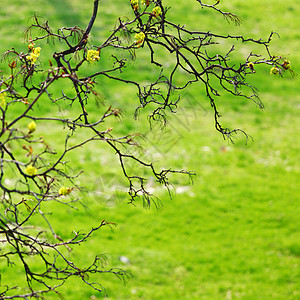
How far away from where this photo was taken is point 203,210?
38.3 feet

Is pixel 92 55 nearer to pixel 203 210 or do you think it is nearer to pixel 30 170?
pixel 30 170

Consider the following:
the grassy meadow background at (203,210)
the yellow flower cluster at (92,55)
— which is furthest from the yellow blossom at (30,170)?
the grassy meadow background at (203,210)

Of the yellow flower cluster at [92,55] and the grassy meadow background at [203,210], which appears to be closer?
the yellow flower cluster at [92,55]

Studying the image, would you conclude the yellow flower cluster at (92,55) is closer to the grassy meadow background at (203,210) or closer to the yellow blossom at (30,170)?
the yellow blossom at (30,170)

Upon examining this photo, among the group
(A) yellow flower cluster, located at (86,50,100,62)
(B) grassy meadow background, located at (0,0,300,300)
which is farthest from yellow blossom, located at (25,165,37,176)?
(B) grassy meadow background, located at (0,0,300,300)

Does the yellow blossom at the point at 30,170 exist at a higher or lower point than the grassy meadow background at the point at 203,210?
lower

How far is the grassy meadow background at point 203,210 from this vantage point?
31.7ft

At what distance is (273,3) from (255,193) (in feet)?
41.1

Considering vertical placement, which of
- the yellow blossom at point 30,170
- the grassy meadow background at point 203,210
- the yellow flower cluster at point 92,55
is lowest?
the yellow blossom at point 30,170

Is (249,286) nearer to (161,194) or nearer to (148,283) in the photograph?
(148,283)

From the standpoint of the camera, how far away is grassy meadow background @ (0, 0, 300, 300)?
966 centimetres

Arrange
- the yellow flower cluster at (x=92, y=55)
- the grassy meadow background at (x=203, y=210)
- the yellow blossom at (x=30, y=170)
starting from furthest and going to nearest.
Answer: the grassy meadow background at (x=203, y=210)
the yellow flower cluster at (x=92, y=55)
the yellow blossom at (x=30, y=170)

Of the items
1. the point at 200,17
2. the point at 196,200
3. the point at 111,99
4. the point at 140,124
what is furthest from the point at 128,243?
the point at 200,17

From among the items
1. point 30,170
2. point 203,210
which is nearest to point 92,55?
point 30,170
